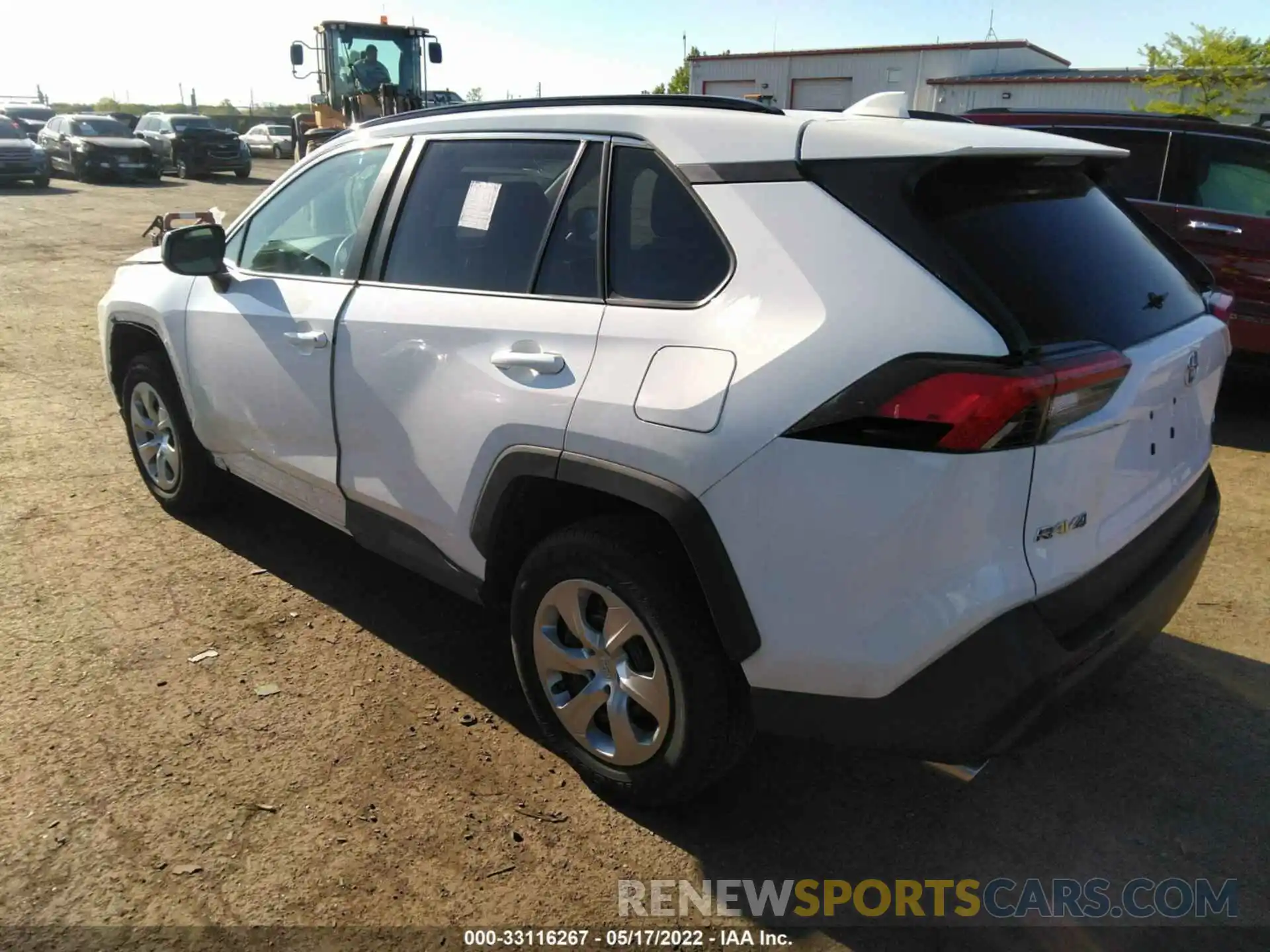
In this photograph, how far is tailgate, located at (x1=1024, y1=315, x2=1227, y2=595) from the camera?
205cm

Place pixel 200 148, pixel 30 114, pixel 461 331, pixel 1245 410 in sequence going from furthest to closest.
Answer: pixel 30 114 → pixel 200 148 → pixel 1245 410 → pixel 461 331

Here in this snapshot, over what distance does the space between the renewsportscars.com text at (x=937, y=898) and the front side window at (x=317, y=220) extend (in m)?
2.19

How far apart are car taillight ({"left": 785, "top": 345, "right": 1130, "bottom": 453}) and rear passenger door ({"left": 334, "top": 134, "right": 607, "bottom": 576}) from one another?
734mm

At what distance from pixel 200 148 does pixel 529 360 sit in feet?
92.9

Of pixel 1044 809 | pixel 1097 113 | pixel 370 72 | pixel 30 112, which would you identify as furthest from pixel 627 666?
pixel 30 112

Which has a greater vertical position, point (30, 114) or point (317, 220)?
point (30, 114)

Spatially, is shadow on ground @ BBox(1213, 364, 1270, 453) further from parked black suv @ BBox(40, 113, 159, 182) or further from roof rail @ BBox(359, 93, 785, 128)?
parked black suv @ BBox(40, 113, 159, 182)

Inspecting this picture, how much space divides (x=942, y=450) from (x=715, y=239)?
0.77m

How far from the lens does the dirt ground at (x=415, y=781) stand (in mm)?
2436

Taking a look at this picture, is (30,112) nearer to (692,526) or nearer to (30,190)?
(30,190)

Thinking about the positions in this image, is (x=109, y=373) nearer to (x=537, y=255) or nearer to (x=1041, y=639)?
(x=537, y=255)

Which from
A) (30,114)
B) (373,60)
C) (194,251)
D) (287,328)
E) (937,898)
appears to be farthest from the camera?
(30,114)

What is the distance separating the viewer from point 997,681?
2.02 m

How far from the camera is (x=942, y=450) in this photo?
1.93 meters
